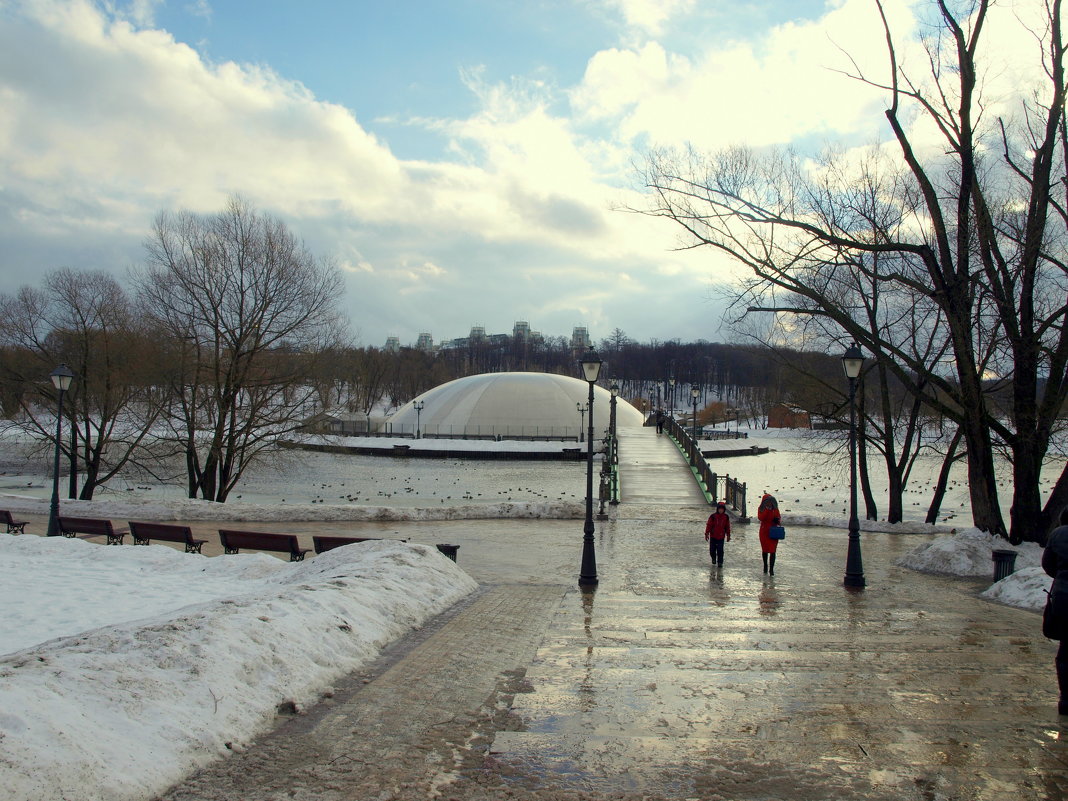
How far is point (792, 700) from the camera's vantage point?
211 inches

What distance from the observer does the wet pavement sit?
3988mm

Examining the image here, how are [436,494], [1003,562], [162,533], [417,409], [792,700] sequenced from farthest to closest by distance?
[417,409], [436,494], [162,533], [1003,562], [792,700]

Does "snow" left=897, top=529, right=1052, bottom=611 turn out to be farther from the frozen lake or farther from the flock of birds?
the flock of birds

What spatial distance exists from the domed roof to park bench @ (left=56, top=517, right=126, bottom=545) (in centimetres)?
4637

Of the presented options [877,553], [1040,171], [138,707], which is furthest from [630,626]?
[1040,171]

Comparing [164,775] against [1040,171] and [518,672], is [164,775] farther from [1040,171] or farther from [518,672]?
[1040,171]

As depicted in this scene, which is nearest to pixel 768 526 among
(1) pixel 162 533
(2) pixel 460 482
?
(1) pixel 162 533

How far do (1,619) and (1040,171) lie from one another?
16178mm

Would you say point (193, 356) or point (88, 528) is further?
point (193, 356)

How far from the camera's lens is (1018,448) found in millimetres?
13219

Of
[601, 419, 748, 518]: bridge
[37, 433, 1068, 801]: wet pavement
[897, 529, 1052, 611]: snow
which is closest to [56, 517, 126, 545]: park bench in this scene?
[37, 433, 1068, 801]: wet pavement

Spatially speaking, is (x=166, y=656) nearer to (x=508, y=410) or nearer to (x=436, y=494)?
(x=436, y=494)

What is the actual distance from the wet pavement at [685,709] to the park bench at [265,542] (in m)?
4.53

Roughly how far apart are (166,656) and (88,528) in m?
11.8
